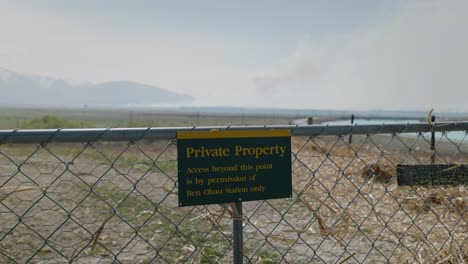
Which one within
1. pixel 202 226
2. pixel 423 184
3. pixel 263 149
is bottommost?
pixel 202 226

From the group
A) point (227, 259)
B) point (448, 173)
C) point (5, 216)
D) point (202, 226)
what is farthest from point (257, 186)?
point (5, 216)

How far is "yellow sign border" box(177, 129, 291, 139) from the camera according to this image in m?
1.95

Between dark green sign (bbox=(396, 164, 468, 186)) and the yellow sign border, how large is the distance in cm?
120

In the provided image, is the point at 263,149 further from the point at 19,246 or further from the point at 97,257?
the point at 19,246

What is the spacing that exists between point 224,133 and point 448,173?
2018 mm

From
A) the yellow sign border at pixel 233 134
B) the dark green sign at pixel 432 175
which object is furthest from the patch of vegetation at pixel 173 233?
the dark green sign at pixel 432 175

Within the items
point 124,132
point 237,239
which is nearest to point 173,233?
point 237,239

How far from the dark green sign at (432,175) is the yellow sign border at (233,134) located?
1203mm

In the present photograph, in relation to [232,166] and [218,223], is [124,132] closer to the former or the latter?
[232,166]

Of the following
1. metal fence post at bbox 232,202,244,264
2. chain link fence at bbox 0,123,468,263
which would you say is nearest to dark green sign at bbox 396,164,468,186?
chain link fence at bbox 0,123,468,263

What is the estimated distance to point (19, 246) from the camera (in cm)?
434

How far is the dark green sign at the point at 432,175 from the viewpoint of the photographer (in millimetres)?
2822

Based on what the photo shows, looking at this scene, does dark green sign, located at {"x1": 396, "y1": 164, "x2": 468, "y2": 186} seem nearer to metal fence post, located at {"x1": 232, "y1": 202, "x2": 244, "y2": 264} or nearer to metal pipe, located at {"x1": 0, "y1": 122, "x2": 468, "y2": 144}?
metal pipe, located at {"x1": 0, "y1": 122, "x2": 468, "y2": 144}

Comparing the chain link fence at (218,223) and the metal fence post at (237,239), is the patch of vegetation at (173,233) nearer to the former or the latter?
the chain link fence at (218,223)
